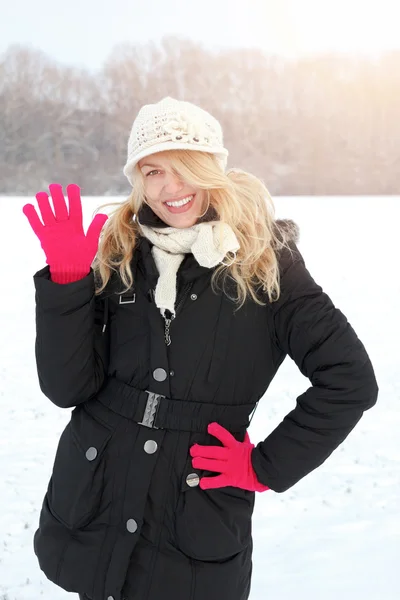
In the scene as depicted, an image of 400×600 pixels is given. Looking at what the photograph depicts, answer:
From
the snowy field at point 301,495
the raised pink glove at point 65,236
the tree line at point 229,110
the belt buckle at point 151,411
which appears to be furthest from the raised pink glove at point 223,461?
the tree line at point 229,110

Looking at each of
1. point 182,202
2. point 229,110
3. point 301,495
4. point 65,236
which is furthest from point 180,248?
point 229,110

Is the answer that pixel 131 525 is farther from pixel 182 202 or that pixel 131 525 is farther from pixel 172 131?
pixel 172 131

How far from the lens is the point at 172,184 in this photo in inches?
58.6

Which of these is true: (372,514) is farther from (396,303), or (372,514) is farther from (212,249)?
(396,303)

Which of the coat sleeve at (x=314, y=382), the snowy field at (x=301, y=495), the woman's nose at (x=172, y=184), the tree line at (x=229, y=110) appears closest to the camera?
the coat sleeve at (x=314, y=382)

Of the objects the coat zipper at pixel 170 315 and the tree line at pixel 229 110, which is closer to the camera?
the coat zipper at pixel 170 315

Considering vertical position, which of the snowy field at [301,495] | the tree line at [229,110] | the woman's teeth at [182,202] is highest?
→ the woman's teeth at [182,202]

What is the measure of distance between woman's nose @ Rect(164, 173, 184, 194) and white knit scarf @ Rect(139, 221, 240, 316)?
89 mm

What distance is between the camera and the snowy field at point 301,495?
9.05ft

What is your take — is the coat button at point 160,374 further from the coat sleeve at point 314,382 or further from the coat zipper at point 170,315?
the coat sleeve at point 314,382

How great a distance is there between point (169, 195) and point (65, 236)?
0.86ft

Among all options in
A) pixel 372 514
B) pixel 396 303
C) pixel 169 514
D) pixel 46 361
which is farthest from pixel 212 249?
pixel 396 303

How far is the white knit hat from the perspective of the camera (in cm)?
147

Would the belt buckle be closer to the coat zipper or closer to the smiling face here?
the coat zipper
